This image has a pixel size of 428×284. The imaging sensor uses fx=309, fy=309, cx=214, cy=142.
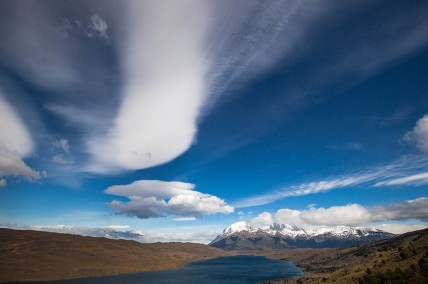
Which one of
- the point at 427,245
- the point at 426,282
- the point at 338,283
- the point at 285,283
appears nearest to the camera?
the point at 426,282

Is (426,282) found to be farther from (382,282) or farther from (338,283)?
(338,283)

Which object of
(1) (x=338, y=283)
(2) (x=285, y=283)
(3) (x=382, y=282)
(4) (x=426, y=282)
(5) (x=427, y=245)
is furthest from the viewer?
(2) (x=285, y=283)

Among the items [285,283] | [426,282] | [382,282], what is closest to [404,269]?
[382,282]

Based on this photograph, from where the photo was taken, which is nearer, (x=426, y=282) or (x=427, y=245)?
(x=426, y=282)

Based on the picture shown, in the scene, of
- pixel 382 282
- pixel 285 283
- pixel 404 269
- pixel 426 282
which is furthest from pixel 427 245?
pixel 285 283

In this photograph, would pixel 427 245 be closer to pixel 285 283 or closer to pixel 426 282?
pixel 426 282

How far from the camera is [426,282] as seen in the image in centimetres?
6756

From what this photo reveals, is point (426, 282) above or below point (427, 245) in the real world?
below

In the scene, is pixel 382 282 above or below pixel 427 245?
below

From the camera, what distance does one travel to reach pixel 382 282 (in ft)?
269

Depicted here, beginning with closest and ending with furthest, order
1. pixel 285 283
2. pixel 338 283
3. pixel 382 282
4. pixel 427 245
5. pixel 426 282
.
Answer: pixel 426 282 → pixel 382 282 → pixel 427 245 → pixel 338 283 → pixel 285 283

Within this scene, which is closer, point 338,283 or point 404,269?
point 404,269

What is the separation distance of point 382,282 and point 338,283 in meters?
23.6

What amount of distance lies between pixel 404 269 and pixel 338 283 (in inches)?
985
